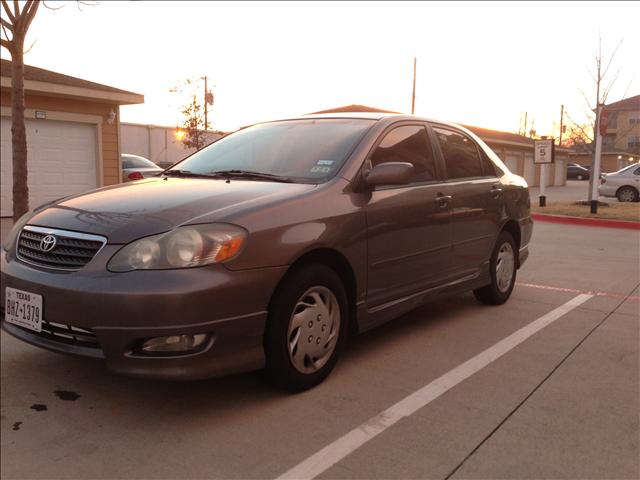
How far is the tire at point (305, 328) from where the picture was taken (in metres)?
3.02

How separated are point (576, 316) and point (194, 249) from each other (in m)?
3.65

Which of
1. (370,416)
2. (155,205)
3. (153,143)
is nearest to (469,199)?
(370,416)

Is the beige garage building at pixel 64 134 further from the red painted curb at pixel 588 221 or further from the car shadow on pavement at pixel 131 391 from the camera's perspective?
the red painted curb at pixel 588 221

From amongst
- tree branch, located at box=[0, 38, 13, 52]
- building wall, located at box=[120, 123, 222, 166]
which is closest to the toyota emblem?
tree branch, located at box=[0, 38, 13, 52]

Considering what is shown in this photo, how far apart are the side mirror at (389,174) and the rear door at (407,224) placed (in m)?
0.15

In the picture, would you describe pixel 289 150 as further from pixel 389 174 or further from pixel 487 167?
pixel 487 167

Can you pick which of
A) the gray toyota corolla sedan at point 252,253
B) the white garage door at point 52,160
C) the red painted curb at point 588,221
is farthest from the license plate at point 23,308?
the red painted curb at point 588,221

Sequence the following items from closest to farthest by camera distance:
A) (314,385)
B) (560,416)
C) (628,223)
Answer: (560,416) < (314,385) < (628,223)

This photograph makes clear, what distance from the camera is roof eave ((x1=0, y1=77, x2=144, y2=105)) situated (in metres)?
11.4

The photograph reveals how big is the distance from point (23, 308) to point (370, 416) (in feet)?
6.22

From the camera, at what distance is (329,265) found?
338 cm

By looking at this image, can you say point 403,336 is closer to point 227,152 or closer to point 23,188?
point 227,152

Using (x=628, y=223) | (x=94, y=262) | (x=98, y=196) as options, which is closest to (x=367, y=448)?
(x=94, y=262)

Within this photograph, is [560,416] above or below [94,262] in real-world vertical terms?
below
